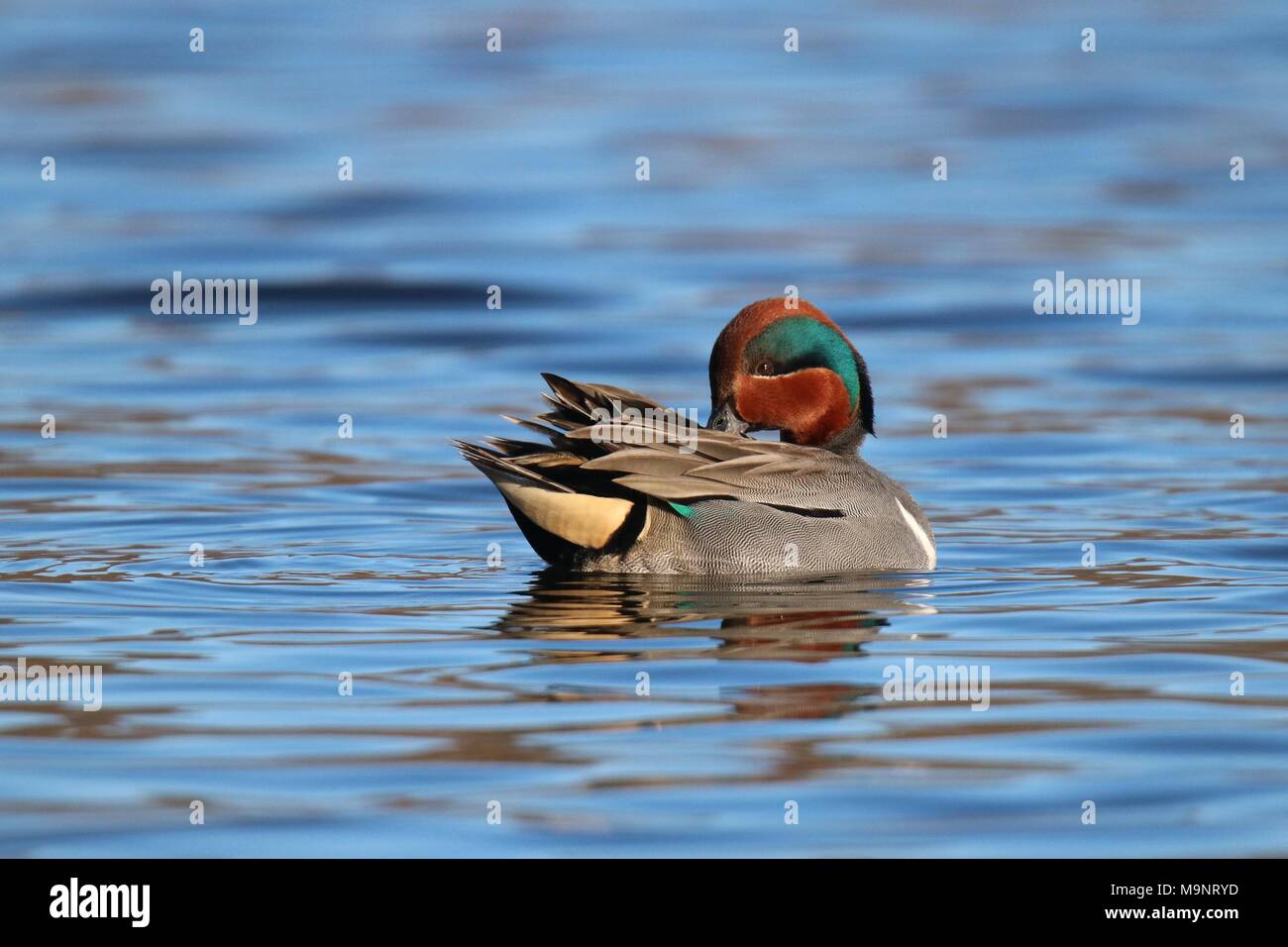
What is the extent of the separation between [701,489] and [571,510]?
0.48 meters

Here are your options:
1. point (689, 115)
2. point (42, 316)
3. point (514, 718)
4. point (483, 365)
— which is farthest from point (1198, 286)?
point (514, 718)

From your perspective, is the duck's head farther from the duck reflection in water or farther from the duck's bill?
the duck reflection in water

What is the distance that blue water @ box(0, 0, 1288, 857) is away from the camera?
17.1 ft

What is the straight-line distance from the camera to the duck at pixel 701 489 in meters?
7.39

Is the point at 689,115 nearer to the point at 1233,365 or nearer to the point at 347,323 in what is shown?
the point at 347,323

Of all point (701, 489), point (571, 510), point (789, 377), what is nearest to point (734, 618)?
point (701, 489)

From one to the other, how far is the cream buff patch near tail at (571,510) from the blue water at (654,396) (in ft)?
0.63

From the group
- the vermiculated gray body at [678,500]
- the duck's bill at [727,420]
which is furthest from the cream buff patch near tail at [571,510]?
the duck's bill at [727,420]

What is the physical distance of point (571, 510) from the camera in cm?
750

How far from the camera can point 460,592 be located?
7512mm

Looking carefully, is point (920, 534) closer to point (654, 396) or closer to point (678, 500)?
point (678, 500)

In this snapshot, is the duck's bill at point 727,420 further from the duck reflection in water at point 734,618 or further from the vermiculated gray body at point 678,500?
the duck reflection in water at point 734,618

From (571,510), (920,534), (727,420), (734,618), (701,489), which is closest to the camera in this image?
(734,618)
